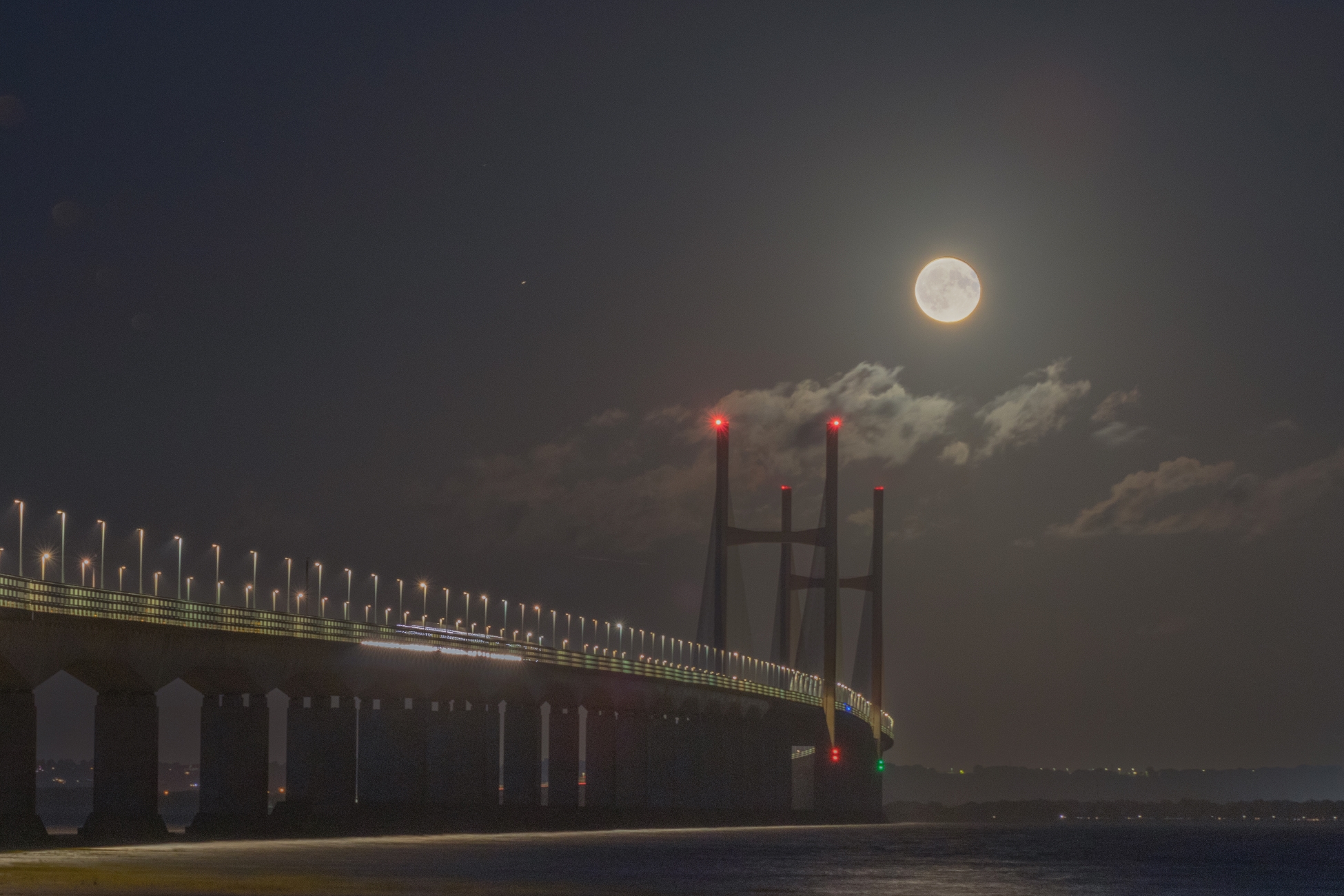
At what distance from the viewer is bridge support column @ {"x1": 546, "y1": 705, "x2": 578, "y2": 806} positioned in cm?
11556

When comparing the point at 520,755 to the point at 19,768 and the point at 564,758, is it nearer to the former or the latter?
the point at 564,758

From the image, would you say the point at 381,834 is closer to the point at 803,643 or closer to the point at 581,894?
the point at 581,894

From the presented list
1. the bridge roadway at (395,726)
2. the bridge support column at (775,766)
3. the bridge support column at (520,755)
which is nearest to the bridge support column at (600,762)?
the bridge roadway at (395,726)

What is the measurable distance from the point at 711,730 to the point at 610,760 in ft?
60.3

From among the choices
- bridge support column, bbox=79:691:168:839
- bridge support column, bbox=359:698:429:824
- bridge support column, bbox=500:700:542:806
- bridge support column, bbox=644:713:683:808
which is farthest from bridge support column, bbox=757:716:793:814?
bridge support column, bbox=79:691:168:839

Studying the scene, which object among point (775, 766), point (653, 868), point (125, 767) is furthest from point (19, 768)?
point (775, 766)

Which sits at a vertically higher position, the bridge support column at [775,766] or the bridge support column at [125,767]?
the bridge support column at [125,767]

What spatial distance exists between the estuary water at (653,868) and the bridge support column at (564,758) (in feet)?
31.0

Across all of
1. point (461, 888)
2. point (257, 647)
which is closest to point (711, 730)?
point (257, 647)

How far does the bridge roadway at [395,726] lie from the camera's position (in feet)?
213

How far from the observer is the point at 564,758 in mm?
117500

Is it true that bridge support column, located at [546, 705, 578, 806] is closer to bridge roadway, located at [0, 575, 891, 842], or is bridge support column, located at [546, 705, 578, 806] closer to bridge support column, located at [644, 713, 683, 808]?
bridge roadway, located at [0, 575, 891, 842]

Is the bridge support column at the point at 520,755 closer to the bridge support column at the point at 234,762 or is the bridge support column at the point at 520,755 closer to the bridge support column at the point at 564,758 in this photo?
the bridge support column at the point at 564,758

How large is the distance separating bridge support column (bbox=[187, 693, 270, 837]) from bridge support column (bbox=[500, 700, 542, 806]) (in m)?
33.2
